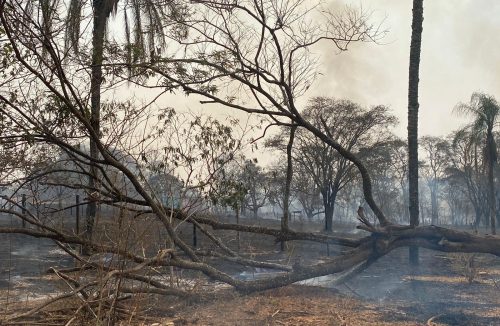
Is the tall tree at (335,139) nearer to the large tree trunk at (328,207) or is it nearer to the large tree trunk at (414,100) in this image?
the large tree trunk at (328,207)

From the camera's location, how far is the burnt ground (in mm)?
7078

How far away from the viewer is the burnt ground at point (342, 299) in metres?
7.08

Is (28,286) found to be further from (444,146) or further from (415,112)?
(444,146)

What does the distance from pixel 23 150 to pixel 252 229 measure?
11.0ft

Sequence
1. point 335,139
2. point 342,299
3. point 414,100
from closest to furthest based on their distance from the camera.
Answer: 1. point 342,299
2. point 414,100
3. point 335,139

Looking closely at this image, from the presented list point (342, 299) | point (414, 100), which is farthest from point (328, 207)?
point (342, 299)

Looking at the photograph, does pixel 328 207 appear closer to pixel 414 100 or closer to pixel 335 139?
pixel 335 139

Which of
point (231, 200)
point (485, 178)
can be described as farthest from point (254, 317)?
point (485, 178)

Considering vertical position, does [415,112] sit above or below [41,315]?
above

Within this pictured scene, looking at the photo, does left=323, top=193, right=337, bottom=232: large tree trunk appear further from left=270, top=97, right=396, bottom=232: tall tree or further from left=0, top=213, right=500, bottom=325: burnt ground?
left=0, top=213, right=500, bottom=325: burnt ground

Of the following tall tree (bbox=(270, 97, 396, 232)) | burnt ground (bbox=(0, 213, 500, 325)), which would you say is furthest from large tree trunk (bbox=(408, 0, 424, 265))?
tall tree (bbox=(270, 97, 396, 232))

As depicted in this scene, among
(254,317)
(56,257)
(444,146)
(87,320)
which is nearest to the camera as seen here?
(87,320)

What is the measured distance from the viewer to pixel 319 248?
842 inches

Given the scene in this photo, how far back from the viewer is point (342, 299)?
9.18 metres
